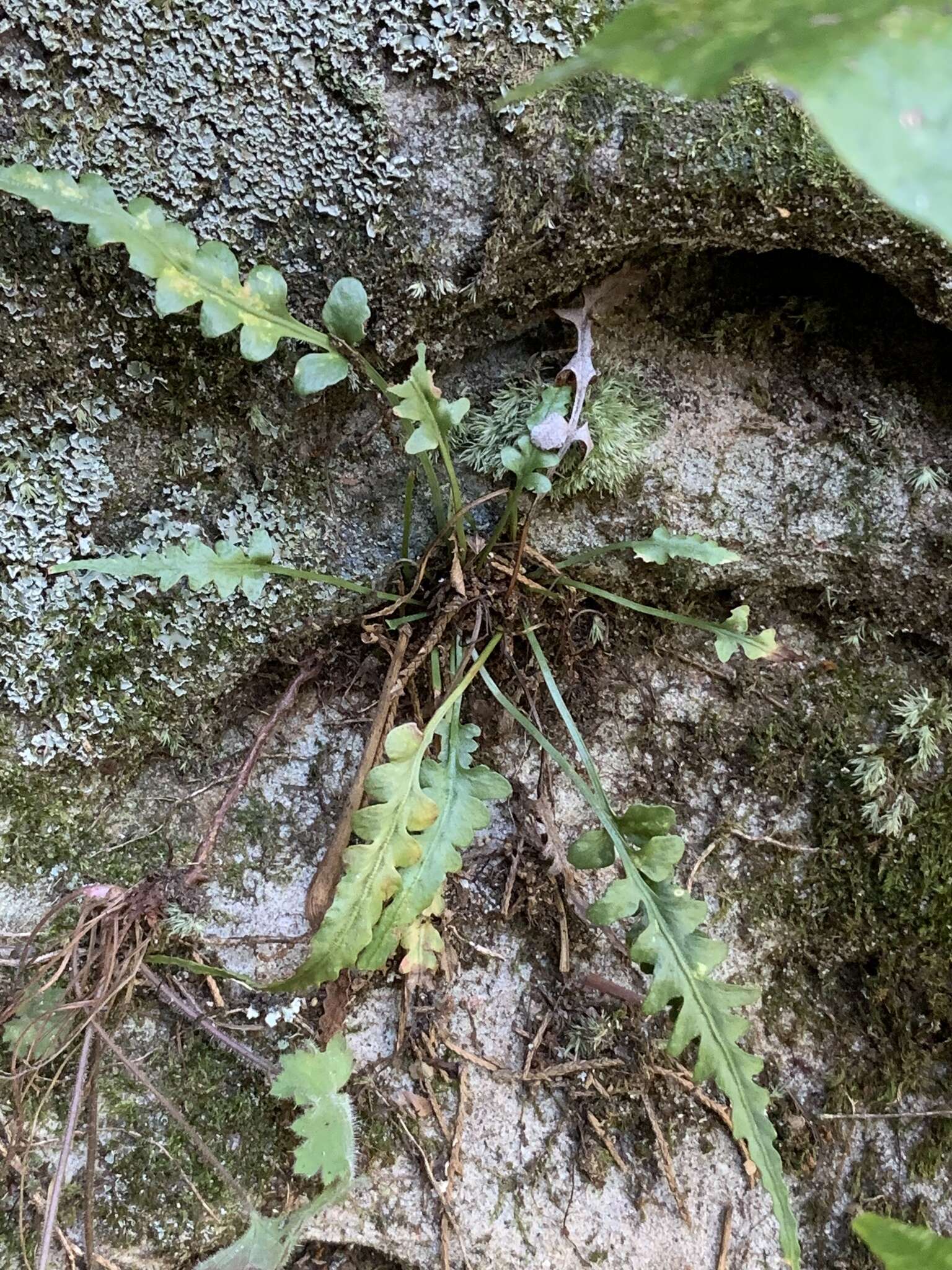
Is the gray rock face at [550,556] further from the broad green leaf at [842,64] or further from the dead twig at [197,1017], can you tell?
the broad green leaf at [842,64]

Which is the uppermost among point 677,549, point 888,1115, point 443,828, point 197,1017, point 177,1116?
point 677,549

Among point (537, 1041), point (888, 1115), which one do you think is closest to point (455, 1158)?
point (537, 1041)

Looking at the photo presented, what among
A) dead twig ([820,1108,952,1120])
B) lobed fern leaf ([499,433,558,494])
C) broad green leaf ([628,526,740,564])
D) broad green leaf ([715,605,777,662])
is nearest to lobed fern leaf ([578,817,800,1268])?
dead twig ([820,1108,952,1120])

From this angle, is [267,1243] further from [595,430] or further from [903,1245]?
[595,430]

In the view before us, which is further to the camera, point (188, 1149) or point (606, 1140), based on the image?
point (606, 1140)

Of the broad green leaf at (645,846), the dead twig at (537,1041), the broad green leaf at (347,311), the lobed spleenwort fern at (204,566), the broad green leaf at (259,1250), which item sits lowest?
the broad green leaf at (259,1250)

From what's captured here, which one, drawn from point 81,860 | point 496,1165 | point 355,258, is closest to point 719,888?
point 496,1165

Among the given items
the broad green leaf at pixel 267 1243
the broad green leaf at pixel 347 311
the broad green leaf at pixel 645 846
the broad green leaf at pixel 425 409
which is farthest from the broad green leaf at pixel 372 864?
the broad green leaf at pixel 347 311
